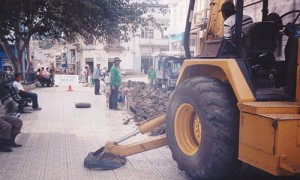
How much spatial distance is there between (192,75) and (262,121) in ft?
6.47

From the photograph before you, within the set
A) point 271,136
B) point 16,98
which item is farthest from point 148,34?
point 271,136

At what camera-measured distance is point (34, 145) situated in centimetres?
716

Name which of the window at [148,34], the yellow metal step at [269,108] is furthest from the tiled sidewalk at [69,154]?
the window at [148,34]

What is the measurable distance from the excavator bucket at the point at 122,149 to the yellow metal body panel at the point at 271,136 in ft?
6.02

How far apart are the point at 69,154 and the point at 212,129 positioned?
344cm

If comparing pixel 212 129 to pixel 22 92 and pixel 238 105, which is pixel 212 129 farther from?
pixel 22 92

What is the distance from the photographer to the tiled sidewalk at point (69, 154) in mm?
5348

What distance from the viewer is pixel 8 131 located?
6422 millimetres

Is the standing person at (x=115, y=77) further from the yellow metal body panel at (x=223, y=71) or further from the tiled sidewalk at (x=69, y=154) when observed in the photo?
the yellow metal body panel at (x=223, y=71)

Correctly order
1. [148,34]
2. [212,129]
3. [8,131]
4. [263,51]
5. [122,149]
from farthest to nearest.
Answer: [148,34] < [8,131] < [122,149] < [263,51] < [212,129]

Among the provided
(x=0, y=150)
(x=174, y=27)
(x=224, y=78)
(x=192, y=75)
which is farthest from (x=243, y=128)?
(x=174, y=27)

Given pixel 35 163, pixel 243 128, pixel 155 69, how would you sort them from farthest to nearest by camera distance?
pixel 155 69
pixel 35 163
pixel 243 128

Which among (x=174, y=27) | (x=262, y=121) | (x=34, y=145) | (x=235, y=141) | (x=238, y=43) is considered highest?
(x=174, y=27)

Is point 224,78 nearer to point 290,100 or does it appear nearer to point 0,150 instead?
point 290,100
